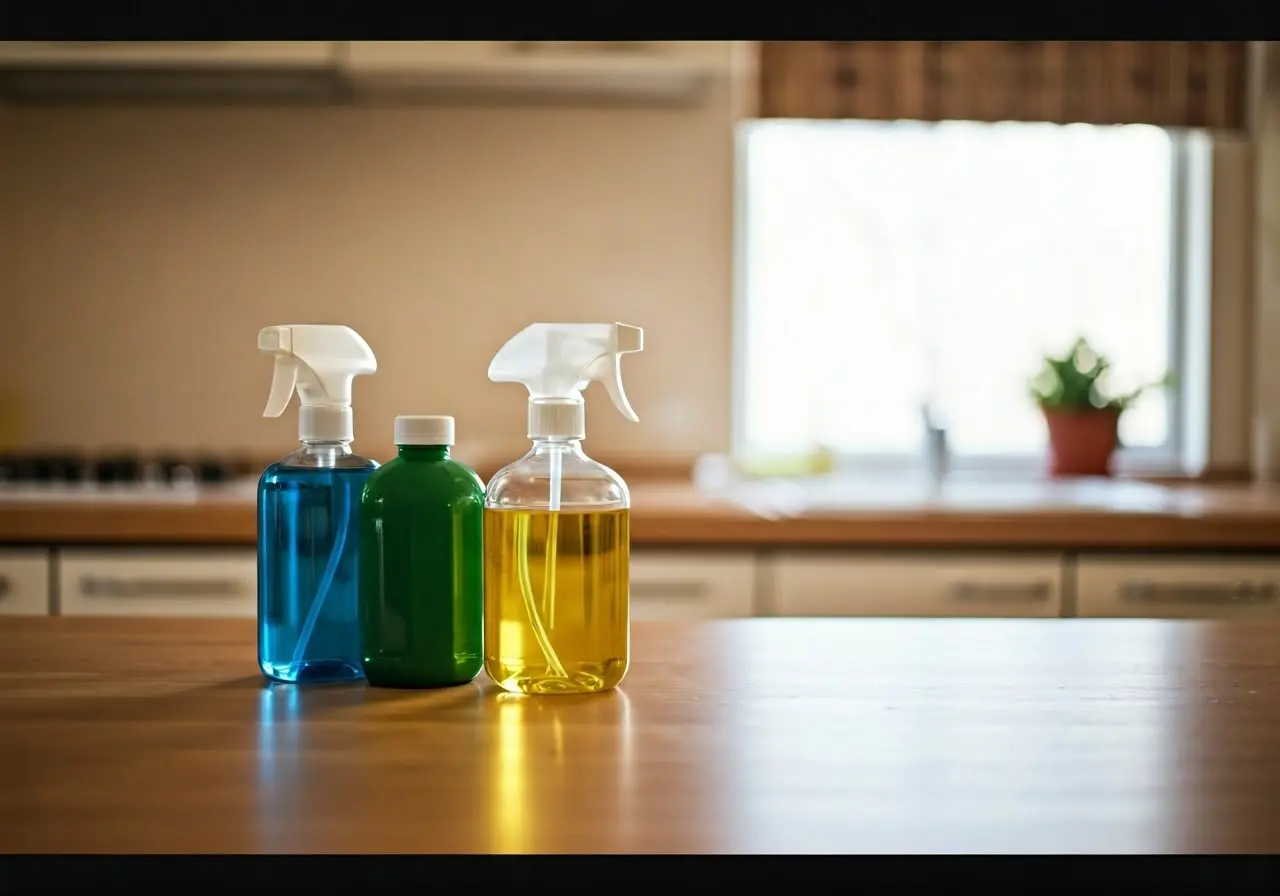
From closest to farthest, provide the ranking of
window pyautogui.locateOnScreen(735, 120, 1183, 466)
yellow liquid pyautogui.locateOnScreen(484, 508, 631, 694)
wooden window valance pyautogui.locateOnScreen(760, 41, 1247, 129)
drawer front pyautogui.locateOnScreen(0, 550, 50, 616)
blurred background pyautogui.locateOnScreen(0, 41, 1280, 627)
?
yellow liquid pyautogui.locateOnScreen(484, 508, 631, 694)
drawer front pyautogui.locateOnScreen(0, 550, 50, 616)
blurred background pyautogui.locateOnScreen(0, 41, 1280, 627)
wooden window valance pyautogui.locateOnScreen(760, 41, 1247, 129)
window pyautogui.locateOnScreen(735, 120, 1183, 466)

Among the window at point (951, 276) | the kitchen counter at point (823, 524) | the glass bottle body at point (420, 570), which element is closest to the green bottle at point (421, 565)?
the glass bottle body at point (420, 570)

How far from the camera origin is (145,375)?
2797 mm

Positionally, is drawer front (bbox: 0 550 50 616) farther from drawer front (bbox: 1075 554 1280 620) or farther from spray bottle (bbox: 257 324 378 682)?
drawer front (bbox: 1075 554 1280 620)

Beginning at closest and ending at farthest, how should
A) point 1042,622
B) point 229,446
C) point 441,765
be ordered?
point 441,765, point 1042,622, point 229,446

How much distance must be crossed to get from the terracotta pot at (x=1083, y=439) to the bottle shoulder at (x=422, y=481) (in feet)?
7.38

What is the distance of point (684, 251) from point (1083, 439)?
958mm

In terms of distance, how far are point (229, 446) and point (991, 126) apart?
1.86 meters

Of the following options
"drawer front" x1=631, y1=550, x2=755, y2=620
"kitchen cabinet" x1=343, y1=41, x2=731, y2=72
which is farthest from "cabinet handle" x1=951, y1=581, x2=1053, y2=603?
"kitchen cabinet" x1=343, y1=41, x2=731, y2=72

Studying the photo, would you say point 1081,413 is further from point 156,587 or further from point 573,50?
point 156,587

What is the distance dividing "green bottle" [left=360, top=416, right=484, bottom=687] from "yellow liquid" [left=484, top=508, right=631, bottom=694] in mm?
21

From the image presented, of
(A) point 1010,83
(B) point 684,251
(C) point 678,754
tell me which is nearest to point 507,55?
(B) point 684,251

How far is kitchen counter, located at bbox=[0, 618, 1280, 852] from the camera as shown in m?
0.52
